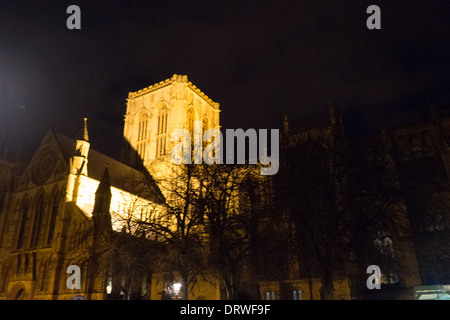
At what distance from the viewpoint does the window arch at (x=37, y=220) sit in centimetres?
3897

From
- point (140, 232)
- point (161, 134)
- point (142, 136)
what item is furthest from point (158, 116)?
point (140, 232)

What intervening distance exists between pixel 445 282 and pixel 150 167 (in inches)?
1635

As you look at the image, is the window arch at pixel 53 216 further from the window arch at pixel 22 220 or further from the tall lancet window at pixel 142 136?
the tall lancet window at pixel 142 136

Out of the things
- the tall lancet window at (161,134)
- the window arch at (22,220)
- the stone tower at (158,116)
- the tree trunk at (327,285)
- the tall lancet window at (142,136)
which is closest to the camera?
the tree trunk at (327,285)

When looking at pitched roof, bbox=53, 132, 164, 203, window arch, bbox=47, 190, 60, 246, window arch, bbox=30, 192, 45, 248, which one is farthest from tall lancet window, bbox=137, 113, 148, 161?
window arch, bbox=47, 190, 60, 246

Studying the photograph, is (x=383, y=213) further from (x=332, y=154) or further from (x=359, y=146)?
(x=359, y=146)

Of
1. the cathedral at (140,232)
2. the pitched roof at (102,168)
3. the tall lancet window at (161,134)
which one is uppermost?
the tall lancet window at (161,134)

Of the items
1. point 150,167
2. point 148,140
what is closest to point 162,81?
point 148,140

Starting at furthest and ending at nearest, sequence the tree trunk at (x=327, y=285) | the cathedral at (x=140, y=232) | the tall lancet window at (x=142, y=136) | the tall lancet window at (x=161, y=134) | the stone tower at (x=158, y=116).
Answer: the tall lancet window at (x=142, y=136) → the stone tower at (x=158, y=116) → the tall lancet window at (x=161, y=134) → the cathedral at (x=140, y=232) → the tree trunk at (x=327, y=285)

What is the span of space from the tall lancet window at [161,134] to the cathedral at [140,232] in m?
8.21

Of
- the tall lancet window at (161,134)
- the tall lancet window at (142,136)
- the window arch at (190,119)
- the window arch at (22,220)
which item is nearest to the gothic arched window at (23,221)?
the window arch at (22,220)

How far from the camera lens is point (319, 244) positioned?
19016 mm

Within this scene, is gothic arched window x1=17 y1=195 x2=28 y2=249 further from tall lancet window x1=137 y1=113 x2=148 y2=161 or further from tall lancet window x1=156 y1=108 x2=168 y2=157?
tall lancet window x1=156 y1=108 x2=168 y2=157

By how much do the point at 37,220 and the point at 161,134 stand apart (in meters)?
25.0
